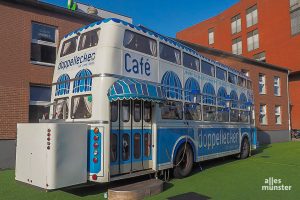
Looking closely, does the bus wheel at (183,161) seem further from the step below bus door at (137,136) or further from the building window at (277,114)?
the building window at (277,114)

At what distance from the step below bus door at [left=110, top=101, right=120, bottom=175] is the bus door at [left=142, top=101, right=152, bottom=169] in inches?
37.9

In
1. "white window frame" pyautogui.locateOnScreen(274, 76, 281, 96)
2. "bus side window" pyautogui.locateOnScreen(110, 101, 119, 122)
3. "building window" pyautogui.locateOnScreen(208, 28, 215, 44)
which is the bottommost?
"bus side window" pyautogui.locateOnScreen(110, 101, 119, 122)

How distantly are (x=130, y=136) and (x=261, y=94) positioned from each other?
1935 centimetres

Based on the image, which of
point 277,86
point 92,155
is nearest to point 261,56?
point 277,86

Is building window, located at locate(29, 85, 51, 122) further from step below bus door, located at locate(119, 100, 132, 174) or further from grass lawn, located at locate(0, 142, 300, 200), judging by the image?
step below bus door, located at locate(119, 100, 132, 174)

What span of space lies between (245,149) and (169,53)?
7359 millimetres

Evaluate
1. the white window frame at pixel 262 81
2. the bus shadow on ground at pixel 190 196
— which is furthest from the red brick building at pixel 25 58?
the white window frame at pixel 262 81

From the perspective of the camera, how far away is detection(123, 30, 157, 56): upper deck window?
7691 mm

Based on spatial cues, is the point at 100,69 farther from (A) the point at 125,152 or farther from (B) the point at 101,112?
(A) the point at 125,152

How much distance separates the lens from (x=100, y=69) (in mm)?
7121

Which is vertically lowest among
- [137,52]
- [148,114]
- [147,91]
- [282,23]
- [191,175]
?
[191,175]

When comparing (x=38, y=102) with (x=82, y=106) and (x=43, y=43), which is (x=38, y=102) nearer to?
(x=43, y=43)

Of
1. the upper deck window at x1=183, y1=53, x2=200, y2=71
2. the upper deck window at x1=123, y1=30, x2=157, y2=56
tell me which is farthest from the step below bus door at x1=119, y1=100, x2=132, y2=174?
the upper deck window at x1=183, y1=53, x2=200, y2=71

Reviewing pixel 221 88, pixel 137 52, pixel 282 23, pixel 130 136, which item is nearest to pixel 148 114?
pixel 130 136
